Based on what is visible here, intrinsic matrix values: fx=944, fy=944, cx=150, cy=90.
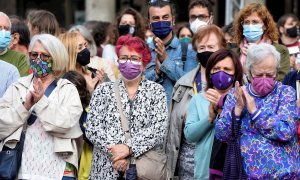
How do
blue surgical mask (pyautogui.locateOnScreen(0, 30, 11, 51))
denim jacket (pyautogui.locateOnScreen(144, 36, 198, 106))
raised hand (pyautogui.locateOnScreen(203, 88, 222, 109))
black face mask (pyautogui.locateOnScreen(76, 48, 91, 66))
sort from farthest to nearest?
black face mask (pyautogui.locateOnScreen(76, 48, 91, 66)) → blue surgical mask (pyautogui.locateOnScreen(0, 30, 11, 51)) → denim jacket (pyautogui.locateOnScreen(144, 36, 198, 106)) → raised hand (pyautogui.locateOnScreen(203, 88, 222, 109))

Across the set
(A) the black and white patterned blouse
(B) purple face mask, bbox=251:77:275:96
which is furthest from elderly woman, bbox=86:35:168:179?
(B) purple face mask, bbox=251:77:275:96

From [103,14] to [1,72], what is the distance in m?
9.30

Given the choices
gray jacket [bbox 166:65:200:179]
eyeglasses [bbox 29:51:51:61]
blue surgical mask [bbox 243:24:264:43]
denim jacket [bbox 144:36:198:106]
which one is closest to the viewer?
eyeglasses [bbox 29:51:51:61]

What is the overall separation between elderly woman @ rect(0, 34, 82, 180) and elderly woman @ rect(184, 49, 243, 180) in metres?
1.01

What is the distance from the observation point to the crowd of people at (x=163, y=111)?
721cm

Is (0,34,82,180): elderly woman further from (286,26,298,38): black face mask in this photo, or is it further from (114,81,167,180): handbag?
(286,26,298,38): black face mask

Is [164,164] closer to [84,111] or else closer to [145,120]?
[145,120]

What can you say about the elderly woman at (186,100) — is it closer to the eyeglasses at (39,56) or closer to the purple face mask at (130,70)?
the purple face mask at (130,70)

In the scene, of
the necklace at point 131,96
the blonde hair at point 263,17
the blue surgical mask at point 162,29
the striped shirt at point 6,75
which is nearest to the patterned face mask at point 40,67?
the striped shirt at point 6,75

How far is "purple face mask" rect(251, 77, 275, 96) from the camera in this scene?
283 inches

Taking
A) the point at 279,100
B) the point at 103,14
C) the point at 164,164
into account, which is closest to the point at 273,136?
the point at 279,100

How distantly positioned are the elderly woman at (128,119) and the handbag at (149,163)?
29 mm

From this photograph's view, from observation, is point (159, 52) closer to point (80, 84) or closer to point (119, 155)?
point (80, 84)

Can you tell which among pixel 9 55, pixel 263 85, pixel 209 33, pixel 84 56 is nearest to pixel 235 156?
pixel 263 85
